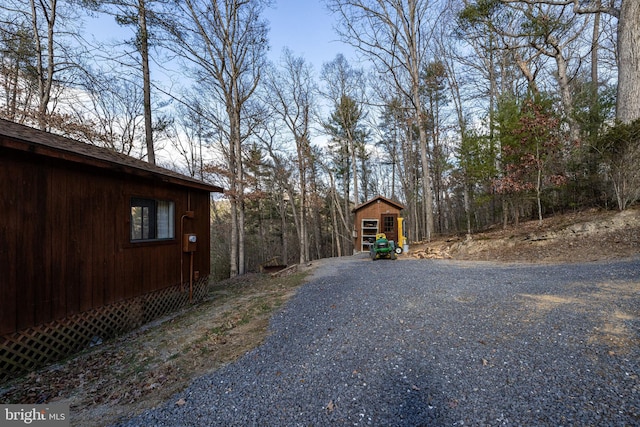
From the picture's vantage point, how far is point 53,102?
32.6 feet

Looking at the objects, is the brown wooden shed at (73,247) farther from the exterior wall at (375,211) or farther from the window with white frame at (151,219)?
the exterior wall at (375,211)

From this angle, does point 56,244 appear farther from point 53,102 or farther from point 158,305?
point 53,102

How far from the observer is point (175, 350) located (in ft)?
11.4

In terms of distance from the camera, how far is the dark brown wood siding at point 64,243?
3271 millimetres

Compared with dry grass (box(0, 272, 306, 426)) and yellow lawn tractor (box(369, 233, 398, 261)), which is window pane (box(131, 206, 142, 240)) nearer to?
dry grass (box(0, 272, 306, 426))

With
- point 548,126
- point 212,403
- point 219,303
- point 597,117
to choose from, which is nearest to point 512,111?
point 548,126

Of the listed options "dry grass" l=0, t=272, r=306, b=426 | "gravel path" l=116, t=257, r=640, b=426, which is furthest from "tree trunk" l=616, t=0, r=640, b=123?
"dry grass" l=0, t=272, r=306, b=426

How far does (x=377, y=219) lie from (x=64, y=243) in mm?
12857

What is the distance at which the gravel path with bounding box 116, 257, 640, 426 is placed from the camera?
192 centimetres

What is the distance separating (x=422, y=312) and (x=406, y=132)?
18871mm

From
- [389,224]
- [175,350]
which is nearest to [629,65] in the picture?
[389,224]

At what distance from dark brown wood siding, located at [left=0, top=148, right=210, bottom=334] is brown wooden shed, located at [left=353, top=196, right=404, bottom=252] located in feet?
36.7

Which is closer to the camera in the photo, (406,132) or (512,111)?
(512,111)

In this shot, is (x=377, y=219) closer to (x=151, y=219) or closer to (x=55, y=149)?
(x=151, y=219)
